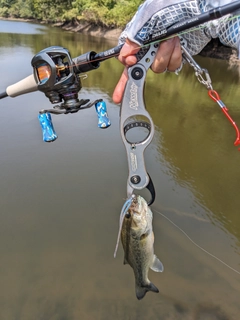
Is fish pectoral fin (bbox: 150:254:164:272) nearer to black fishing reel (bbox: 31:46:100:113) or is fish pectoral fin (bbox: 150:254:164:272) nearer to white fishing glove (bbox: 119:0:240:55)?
black fishing reel (bbox: 31:46:100:113)

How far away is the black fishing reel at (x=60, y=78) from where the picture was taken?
1959 millimetres

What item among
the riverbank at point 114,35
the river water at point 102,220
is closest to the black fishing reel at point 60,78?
the river water at point 102,220

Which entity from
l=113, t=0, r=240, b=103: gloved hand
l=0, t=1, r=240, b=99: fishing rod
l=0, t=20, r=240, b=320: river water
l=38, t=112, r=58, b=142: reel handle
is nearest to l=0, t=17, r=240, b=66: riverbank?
l=0, t=20, r=240, b=320: river water

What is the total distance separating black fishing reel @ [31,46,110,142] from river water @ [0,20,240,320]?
252 cm

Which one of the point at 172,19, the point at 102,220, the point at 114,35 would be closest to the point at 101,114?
the point at 172,19

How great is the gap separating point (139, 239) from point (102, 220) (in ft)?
8.85

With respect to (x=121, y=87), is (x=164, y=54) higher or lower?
higher

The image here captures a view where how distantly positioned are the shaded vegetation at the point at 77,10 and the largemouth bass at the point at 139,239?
32.6 m

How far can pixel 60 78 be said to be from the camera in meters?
2.00

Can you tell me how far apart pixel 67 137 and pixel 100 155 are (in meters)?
1.11

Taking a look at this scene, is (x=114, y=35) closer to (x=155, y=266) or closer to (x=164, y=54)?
(x=164, y=54)

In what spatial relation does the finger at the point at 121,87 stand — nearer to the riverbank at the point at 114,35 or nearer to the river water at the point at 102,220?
the river water at the point at 102,220

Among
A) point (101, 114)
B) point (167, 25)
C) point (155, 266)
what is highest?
point (167, 25)

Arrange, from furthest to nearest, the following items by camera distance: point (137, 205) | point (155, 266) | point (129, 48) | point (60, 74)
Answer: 1. point (155, 266)
2. point (60, 74)
3. point (137, 205)
4. point (129, 48)
